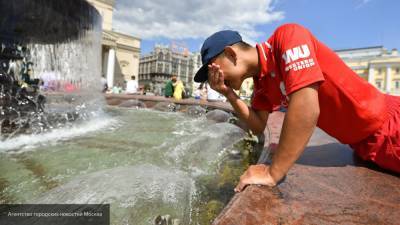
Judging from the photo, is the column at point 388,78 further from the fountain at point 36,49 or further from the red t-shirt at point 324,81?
the red t-shirt at point 324,81

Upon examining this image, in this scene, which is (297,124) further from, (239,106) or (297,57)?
(239,106)

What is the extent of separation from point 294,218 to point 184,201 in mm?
1066

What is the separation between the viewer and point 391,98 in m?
1.80

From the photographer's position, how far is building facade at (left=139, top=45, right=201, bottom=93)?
10300 centimetres

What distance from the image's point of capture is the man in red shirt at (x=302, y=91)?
4.26 feet

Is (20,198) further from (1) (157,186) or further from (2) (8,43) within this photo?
(2) (8,43)

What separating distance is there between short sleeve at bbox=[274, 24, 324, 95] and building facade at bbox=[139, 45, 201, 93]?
317 ft

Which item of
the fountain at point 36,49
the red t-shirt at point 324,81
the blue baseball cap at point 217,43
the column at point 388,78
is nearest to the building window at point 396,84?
the column at point 388,78

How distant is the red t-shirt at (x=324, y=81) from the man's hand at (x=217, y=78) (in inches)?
7.5

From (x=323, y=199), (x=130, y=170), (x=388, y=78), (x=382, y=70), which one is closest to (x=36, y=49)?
(x=130, y=170)

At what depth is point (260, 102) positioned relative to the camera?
6.53 feet

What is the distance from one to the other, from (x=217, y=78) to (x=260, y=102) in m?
0.44

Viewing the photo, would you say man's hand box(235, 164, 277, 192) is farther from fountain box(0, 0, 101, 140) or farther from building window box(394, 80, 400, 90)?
building window box(394, 80, 400, 90)

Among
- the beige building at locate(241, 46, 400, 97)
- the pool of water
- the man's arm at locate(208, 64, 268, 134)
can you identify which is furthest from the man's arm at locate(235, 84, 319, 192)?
the beige building at locate(241, 46, 400, 97)
